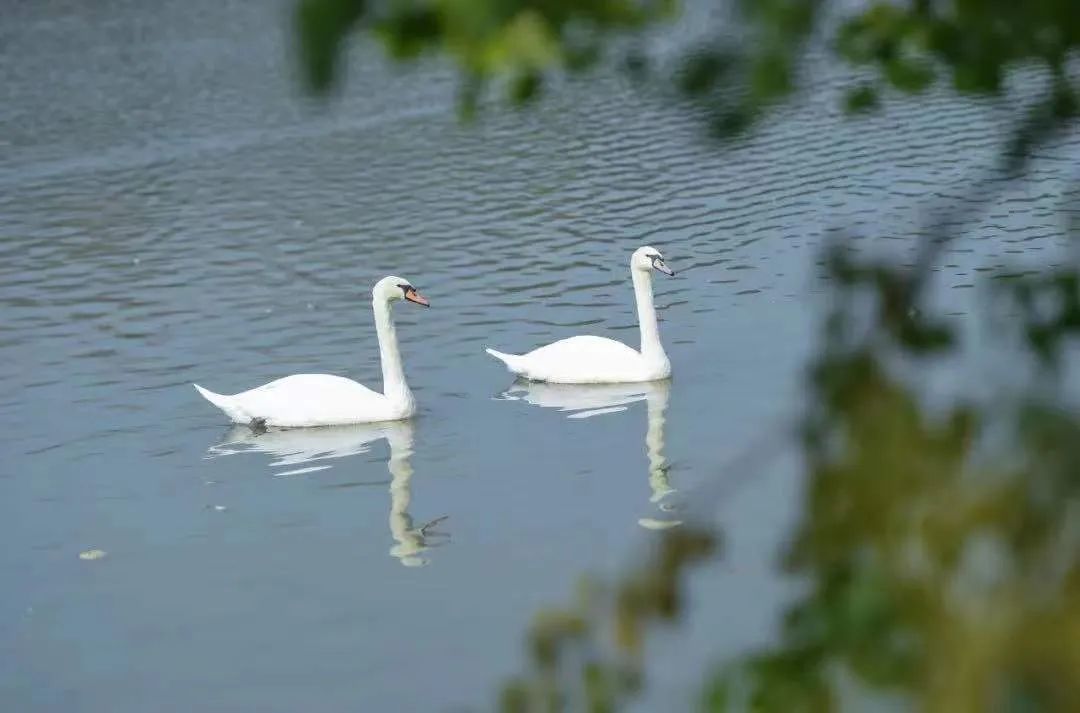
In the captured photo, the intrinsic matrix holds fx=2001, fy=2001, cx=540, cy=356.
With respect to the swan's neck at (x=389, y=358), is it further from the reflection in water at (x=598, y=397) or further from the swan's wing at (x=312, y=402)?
the reflection in water at (x=598, y=397)

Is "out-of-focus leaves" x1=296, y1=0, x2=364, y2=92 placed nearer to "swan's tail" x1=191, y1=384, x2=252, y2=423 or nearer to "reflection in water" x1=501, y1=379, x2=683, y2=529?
"reflection in water" x1=501, y1=379, x2=683, y2=529

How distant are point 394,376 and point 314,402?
1.87 feet

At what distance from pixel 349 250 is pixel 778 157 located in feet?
15.7

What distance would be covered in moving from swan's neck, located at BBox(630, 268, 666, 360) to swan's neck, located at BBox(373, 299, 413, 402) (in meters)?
1.55

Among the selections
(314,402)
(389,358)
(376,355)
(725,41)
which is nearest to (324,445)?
(314,402)

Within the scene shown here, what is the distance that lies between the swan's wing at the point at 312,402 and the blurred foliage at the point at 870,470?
29.4 feet

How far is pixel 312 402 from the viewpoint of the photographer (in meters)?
11.8

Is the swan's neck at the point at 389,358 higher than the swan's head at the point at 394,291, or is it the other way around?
the swan's head at the point at 394,291

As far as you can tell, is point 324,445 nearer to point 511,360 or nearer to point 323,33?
point 511,360

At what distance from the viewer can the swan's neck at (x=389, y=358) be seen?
12.0 metres

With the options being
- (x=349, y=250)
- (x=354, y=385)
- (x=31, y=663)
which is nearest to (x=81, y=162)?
(x=349, y=250)

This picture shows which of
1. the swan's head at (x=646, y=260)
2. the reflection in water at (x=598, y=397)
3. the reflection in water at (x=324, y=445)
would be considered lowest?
the reflection in water at (x=598, y=397)

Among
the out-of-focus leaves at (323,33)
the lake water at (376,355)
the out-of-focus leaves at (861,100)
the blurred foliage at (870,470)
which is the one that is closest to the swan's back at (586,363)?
the lake water at (376,355)

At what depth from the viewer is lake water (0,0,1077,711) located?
8.34 meters
